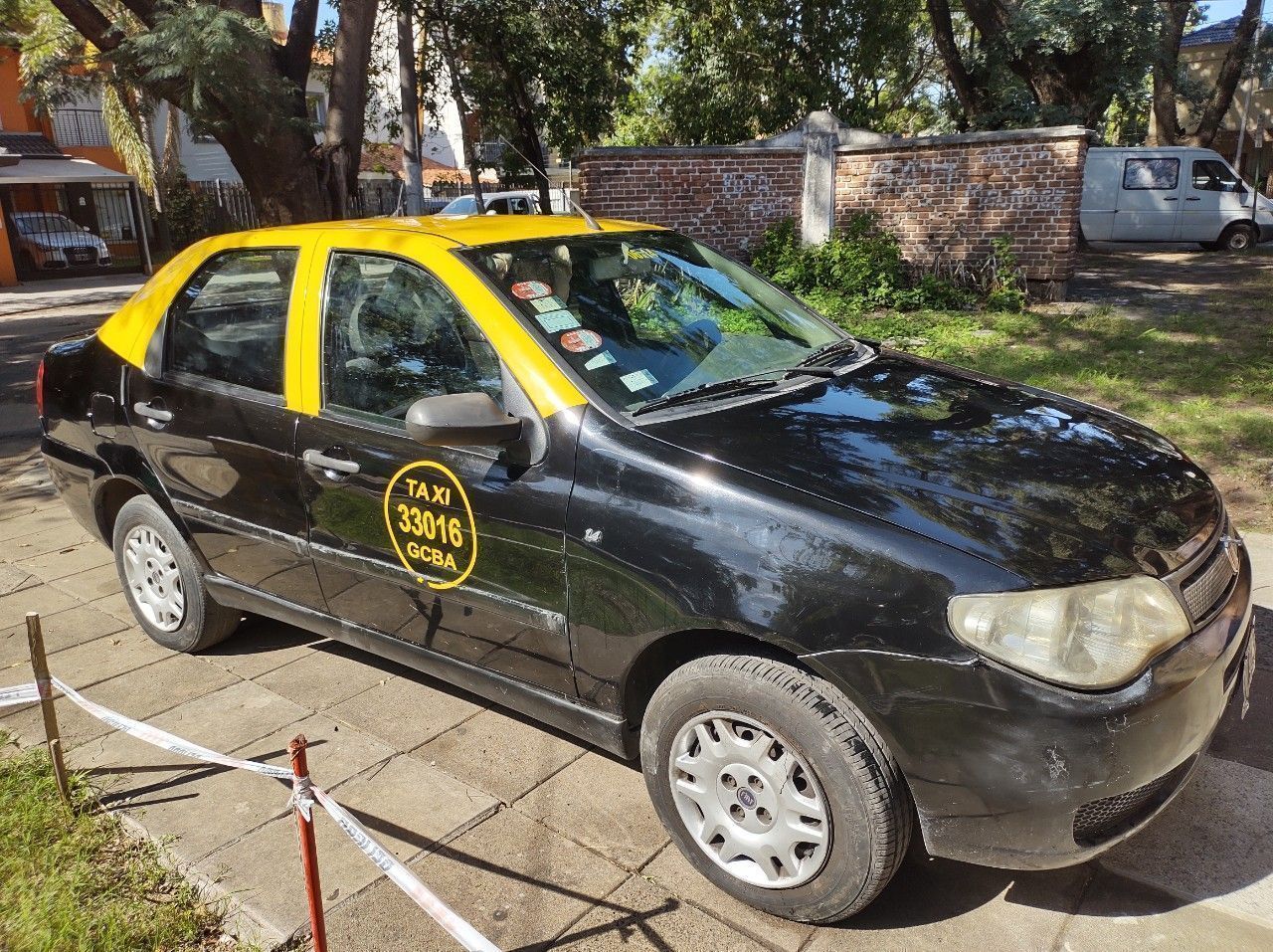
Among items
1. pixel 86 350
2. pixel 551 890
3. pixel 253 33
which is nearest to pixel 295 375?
pixel 86 350

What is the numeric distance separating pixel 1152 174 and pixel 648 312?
57.5 feet

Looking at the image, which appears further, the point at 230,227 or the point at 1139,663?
the point at 230,227

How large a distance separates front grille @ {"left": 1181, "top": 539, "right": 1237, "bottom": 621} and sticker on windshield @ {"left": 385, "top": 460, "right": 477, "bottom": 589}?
76.7 inches

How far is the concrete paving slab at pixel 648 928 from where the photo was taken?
255 cm

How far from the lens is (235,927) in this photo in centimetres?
264

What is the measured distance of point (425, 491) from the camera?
10.2 ft

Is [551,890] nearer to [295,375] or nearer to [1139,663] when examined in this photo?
[1139,663]

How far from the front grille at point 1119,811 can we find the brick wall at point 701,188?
10.4 m

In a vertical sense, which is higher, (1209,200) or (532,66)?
(532,66)

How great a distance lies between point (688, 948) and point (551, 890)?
1.44 feet

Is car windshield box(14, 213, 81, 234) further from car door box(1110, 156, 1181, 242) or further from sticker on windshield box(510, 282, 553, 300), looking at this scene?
sticker on windshield box(510, 282, 553, 300)

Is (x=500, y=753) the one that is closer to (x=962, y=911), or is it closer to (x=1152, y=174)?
(x=962, y=911)

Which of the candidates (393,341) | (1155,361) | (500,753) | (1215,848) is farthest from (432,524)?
(1155,361)

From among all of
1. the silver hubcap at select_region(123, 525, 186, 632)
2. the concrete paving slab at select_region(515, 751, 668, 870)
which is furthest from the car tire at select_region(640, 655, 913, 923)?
the silver hubcap at select_region(123, 525, 186, 632)
